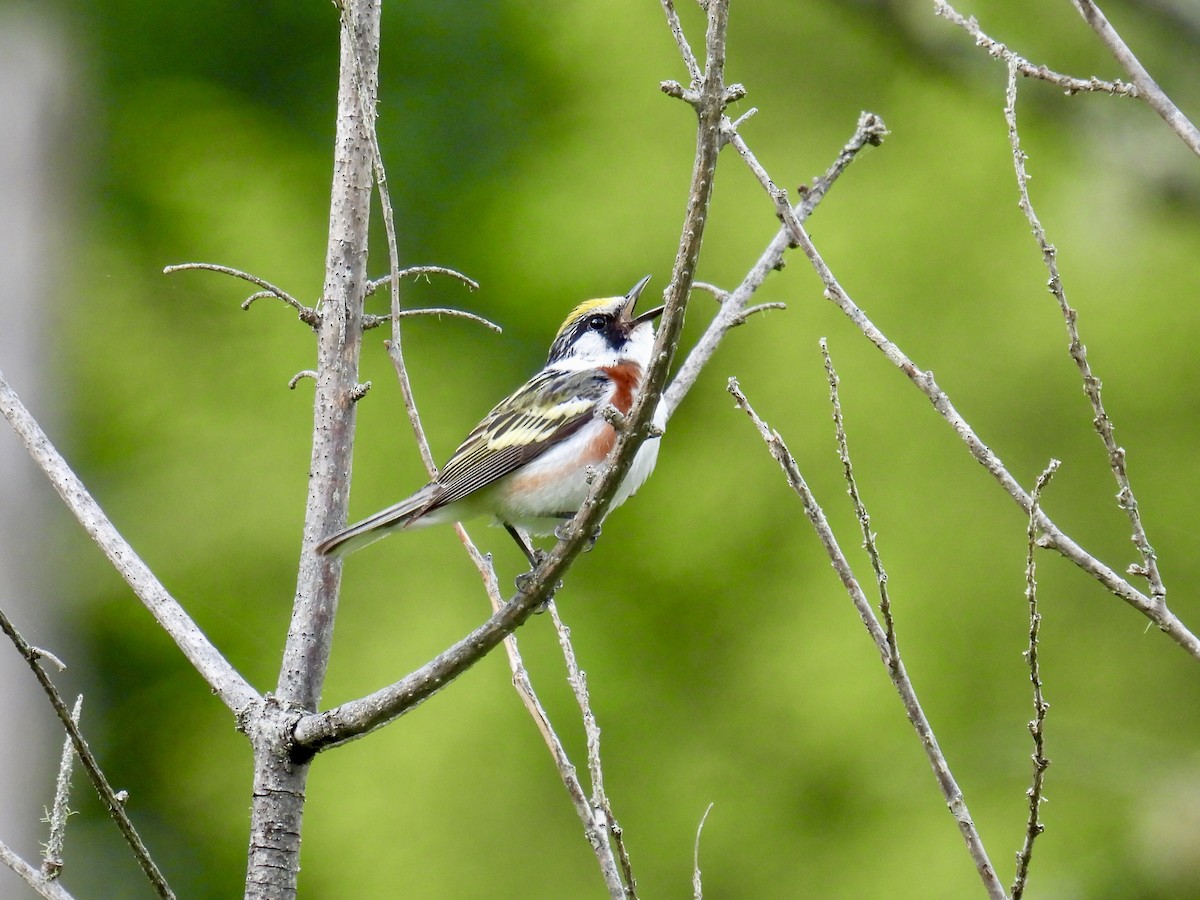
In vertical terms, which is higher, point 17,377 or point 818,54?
point 818,54

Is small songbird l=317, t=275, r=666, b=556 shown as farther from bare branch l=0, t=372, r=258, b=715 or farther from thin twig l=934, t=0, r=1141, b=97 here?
thin twig l=934, t=0, r=1141, b=97

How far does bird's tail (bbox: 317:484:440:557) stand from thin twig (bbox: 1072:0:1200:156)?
5.79 ft

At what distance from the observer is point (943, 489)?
9031 mm

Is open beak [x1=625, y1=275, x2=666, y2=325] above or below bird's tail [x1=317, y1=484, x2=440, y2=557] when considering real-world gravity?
above

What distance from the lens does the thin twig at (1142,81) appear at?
217 cm

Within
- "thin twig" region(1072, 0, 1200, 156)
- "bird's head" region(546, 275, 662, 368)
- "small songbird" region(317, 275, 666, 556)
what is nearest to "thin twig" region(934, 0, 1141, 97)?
"thin twig" region(1072, 0, 1200, 156)

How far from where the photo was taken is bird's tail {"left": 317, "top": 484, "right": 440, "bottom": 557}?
2748 millimetres

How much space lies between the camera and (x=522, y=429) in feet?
12.2

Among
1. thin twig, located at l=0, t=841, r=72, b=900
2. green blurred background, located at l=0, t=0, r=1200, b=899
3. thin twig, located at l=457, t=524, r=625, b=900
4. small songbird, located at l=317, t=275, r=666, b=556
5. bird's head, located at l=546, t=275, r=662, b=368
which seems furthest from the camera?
green blurred background, located at l=0, t=0, r=1200, b=899

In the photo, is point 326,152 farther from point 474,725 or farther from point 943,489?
point 943,489

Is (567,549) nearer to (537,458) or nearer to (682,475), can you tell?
(537,458)

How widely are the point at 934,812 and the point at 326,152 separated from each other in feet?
23.4

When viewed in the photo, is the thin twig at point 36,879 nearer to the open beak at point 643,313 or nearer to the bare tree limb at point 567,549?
the bare tree limb at point 567,549

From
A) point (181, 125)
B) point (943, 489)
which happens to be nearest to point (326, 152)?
point (181, 125)
